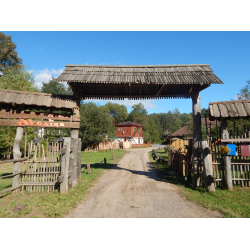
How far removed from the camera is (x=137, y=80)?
7750 millimetres

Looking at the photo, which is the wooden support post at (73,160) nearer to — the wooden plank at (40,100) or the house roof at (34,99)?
the house roof at (34,99)

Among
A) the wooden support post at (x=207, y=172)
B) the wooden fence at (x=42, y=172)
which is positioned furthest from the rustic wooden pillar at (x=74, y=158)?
the wooden support post at (x=207, y=172)

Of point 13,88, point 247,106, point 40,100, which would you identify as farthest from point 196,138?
point 13,88

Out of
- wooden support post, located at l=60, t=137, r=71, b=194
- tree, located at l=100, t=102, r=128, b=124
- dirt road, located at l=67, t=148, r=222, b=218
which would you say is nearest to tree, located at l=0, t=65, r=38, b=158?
wooden support post, located at l=60, t=137, r=71, b=194

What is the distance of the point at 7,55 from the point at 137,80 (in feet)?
107

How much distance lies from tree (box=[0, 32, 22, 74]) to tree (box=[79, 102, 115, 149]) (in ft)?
48.6

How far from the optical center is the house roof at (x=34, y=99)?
6.93 metres

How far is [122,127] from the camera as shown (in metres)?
46.0

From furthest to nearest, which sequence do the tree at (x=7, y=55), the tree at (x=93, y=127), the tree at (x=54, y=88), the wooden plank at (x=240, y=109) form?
1. the tree at (x=54, y=88)
2. the tree at (x=93, y=127)
3. the tree at (x=7, y=55)
4. the wooden plank at (x=240, y=109)

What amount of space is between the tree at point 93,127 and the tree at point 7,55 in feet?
48.6

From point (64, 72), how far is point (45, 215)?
6485mm

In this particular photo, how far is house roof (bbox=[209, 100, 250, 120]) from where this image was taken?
668 cm

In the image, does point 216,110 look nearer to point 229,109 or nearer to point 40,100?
point 229,109
